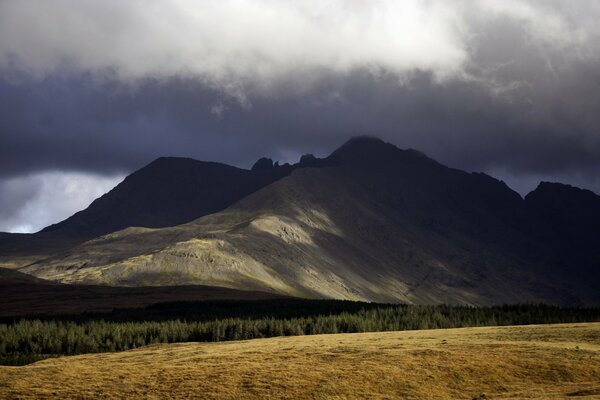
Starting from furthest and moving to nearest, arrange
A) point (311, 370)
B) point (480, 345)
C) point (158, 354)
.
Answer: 1. point (158, 354)
2. point (480, 345)
3. point (311, 370)

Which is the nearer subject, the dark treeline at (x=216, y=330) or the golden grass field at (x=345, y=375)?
the golden grass field at (x=345, y=375)

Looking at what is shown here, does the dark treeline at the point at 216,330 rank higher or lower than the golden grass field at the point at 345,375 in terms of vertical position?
higher

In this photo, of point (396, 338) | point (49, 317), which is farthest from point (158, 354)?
point (49, 317)

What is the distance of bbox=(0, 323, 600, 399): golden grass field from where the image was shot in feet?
158

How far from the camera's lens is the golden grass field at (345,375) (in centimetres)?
4819

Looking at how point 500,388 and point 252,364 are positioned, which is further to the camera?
point 252,364

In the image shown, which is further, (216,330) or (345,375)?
(216,330)

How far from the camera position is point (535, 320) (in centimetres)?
12206

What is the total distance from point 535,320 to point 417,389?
79.4m

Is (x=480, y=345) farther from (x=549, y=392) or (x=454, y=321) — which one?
(x=454, y=321)

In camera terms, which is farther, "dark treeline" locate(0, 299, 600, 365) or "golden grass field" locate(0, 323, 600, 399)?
"dark treeline" locate(0, 299, 600, 365)

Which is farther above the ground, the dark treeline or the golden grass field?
the dark treeline

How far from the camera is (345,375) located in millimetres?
51344

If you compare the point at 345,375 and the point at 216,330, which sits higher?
the point at 216,330
